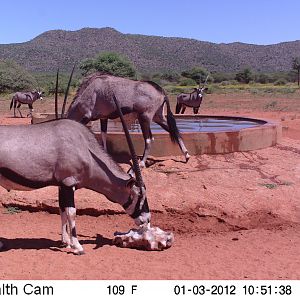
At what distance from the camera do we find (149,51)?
9669 centimetres

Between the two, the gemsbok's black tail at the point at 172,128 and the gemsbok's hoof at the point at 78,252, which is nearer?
the gemsbok's hoof at the point at 78,252

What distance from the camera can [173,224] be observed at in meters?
7.04

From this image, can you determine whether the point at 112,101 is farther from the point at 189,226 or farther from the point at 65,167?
the point at 65,167

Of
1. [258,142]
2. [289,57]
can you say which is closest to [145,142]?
[258,142]

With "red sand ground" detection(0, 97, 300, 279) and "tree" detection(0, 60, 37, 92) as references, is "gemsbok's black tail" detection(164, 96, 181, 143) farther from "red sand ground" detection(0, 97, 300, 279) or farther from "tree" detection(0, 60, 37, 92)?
"tree" detection(0, 60, 37, 92)

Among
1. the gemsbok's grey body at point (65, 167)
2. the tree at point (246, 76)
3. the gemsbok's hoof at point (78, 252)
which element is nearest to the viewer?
the gemsbok's grey body at point (65, 167)

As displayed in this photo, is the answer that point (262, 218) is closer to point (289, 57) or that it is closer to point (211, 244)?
point (211, 244)

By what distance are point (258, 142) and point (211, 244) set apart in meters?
4.26

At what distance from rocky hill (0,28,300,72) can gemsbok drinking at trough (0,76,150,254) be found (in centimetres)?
8188

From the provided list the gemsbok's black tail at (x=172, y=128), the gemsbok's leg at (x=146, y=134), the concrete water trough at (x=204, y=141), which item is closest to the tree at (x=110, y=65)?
the concrete water trough at (x=204, y=141)

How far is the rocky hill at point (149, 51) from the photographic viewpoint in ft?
299

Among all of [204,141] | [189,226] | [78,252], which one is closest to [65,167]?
[78,252]

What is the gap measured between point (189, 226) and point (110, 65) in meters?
43.4

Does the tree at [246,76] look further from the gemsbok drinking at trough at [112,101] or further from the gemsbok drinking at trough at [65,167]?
the gemsbok drinking at trough at [65,167]
